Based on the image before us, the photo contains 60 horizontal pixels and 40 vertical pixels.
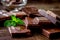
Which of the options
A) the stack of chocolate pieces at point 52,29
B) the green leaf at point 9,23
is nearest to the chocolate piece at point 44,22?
the stack of chocolate pieces at point 52,29

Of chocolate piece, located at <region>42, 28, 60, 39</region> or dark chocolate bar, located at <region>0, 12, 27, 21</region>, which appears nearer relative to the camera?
chocolate piece, located at <region>42, 28, 60, 39</region>

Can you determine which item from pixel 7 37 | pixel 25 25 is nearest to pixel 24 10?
pixel 25 25

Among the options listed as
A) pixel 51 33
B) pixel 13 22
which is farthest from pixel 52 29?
pixel 13 22

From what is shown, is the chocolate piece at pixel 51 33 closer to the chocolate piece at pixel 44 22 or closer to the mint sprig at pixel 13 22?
the chocolate piece at pixel 44 22

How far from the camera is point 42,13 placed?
1.02 metres

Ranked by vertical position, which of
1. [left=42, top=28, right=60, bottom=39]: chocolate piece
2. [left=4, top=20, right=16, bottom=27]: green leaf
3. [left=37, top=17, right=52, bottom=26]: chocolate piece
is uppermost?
[left=37, top=17, right=52, bottom=26]: chocolate piece

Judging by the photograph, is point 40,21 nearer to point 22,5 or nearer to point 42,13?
point 42,13

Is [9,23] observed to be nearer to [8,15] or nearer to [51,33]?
[8,15]

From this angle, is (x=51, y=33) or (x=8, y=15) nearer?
Answer: (x=51, y=33)

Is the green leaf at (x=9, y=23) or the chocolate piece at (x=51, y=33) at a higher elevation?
the green leaf at (x=9, y=23)

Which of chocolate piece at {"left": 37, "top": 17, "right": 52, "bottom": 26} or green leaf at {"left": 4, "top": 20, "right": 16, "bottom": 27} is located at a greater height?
chocolate piece at {"left": 37, "top": 17, "right": 52, "bottom": 26}

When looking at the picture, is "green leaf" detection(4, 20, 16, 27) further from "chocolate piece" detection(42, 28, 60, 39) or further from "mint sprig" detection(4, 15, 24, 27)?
"chocolate piece" detection(42, 28, 60, 39)

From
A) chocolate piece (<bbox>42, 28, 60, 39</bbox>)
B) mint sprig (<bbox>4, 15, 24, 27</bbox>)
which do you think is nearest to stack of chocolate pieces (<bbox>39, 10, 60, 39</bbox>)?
chocolate piece (<bbox>42, 28, 60, 39</bbox>)

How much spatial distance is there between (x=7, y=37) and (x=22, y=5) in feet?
1.32
